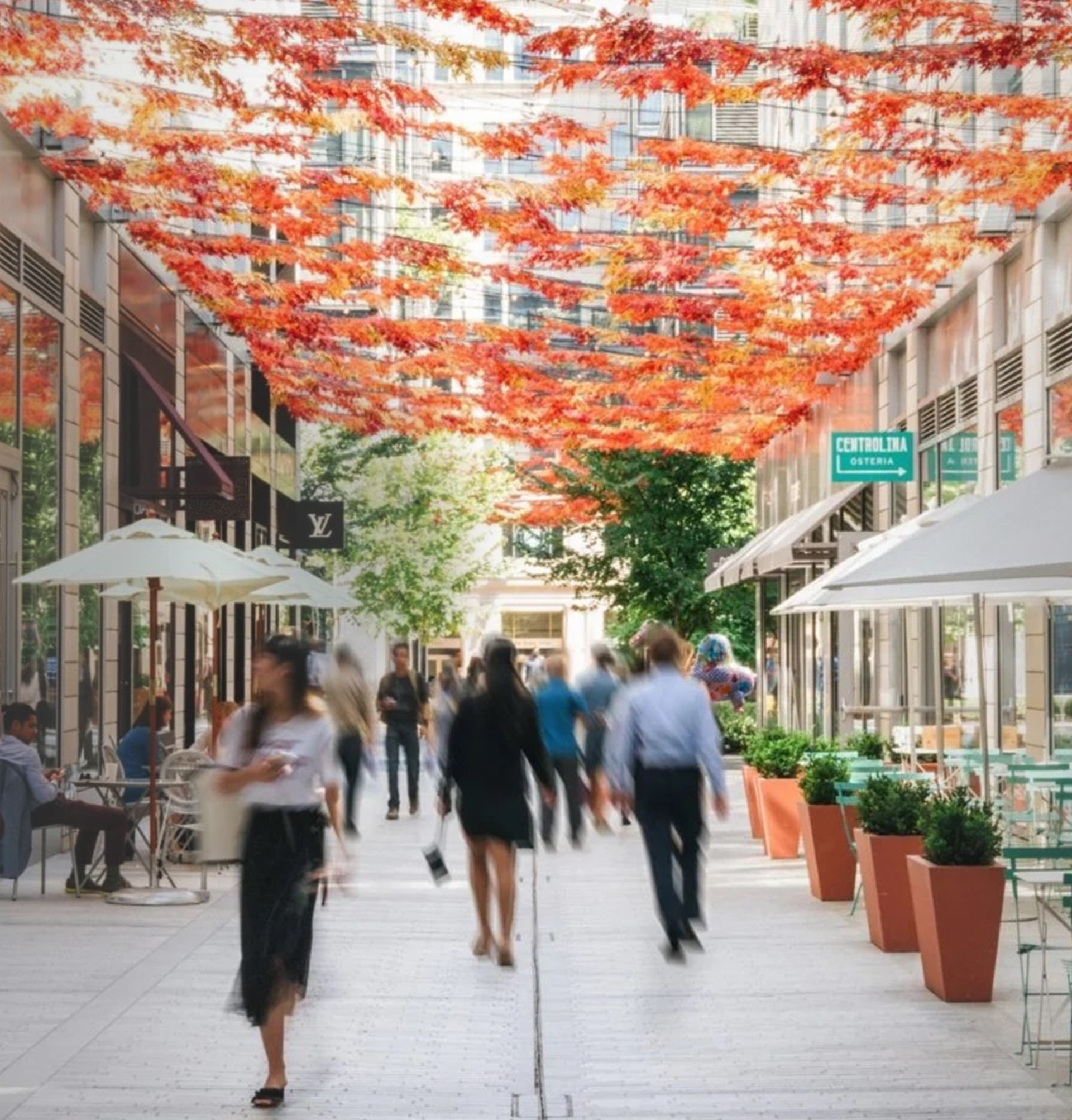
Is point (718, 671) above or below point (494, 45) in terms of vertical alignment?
below

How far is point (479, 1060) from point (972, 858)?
2.89 m

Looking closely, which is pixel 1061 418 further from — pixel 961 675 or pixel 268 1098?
pixel 268 1098

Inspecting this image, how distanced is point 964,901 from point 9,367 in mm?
10474

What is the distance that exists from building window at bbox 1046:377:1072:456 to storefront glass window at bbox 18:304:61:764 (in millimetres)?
9009

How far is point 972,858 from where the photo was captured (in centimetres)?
1066

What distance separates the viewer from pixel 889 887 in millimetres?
12477

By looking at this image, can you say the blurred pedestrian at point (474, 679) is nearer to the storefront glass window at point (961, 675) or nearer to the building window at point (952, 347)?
the storefront glass window at point (961, 675)

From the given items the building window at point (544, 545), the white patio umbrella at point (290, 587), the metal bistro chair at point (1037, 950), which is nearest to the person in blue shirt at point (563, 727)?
the white patio umbrella at point (290, 587)

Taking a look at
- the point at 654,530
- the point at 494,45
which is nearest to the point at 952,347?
the point at 654,530

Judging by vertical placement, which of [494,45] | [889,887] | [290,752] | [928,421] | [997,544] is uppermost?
[494,45]

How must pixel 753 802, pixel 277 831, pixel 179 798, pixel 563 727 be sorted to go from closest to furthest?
pixel 277 831, pixel 179 798, pixel 753 802, pixel 563 727

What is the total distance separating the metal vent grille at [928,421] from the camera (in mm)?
25156

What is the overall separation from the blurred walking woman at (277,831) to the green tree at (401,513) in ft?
159

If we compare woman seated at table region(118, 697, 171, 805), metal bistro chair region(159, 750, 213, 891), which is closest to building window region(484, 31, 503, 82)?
metal bistro chair region(159, 750, 213, 891)
